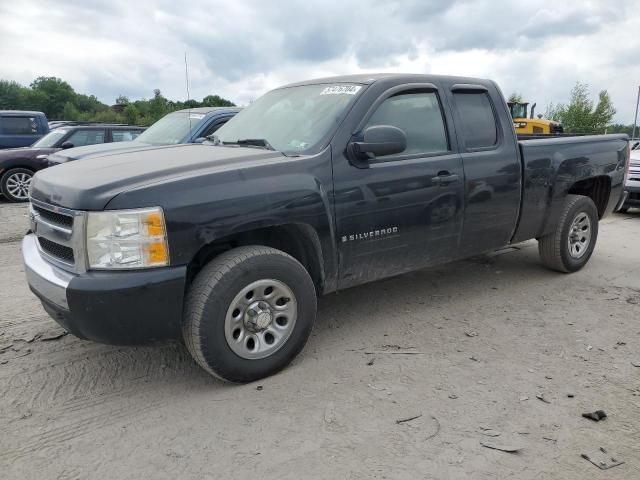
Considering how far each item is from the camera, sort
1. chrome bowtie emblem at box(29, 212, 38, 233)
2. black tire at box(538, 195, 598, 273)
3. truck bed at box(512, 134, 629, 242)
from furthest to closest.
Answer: black tire at box(538, 195, 598, 273)
truck bed at box(512, 134, 629, 242)
chrome bowtie emblem at box(29, 212, 38, 233)

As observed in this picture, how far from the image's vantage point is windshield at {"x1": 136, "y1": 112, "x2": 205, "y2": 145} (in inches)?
310

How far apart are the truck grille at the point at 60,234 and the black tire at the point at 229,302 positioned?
63 cm

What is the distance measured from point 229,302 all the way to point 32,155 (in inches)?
374

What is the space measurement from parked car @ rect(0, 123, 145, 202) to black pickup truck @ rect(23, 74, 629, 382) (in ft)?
26.1

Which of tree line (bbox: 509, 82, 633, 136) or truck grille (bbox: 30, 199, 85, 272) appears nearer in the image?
truck grille (bbox: 30, 199, 85, 272)

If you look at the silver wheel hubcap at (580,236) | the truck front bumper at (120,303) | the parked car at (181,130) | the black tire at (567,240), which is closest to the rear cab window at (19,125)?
the parked car at (181,130)

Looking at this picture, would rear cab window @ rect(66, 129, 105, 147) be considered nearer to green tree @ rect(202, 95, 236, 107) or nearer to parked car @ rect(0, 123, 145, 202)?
parked car @ rect(0, 123, 145, 202)

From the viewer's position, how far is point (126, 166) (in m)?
3.16

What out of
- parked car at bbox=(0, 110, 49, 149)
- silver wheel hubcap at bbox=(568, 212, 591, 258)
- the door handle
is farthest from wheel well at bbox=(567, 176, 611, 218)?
parked car at bbox=(0, 110, 49, 149)

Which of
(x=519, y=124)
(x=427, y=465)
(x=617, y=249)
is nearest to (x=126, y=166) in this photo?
(x=427, y=465)

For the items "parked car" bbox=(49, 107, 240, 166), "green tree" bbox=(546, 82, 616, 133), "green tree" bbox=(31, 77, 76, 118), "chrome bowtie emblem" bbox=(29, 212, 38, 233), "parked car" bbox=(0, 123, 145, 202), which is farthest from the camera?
"green tree" bbox=(31, 77, 76, 118)

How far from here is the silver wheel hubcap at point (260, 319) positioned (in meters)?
3.02

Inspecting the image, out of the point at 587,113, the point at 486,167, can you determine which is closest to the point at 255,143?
the point at 486,167

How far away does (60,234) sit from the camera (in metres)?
2.89
